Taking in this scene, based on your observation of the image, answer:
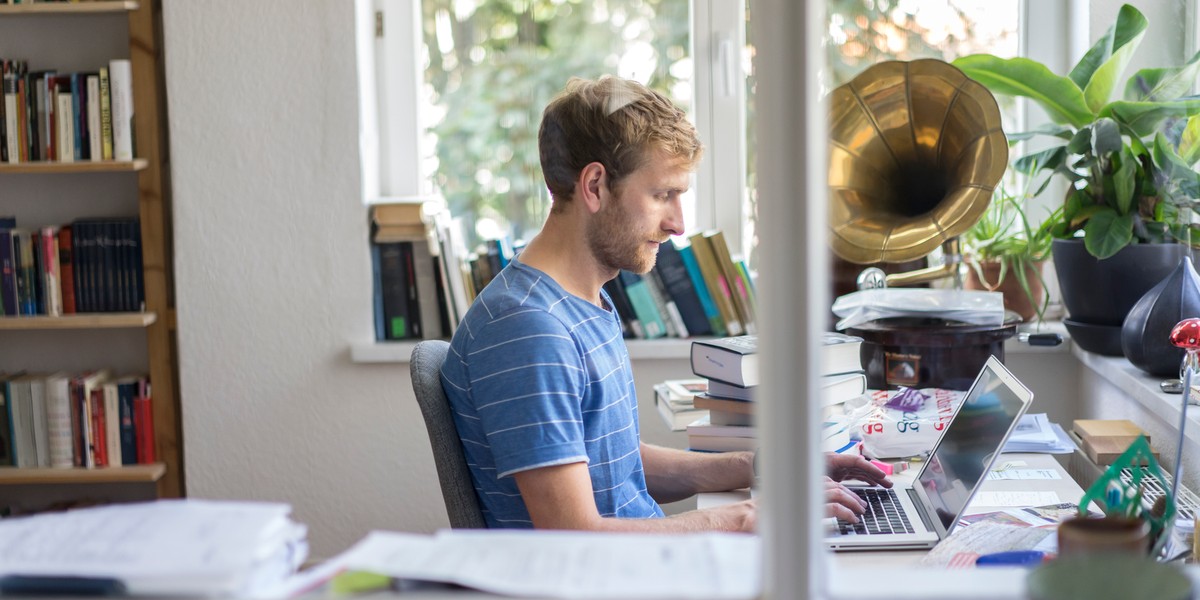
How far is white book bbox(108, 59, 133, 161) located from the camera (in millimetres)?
2598

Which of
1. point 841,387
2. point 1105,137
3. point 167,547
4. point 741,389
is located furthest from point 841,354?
point 167,547

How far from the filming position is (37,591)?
70 centimetres

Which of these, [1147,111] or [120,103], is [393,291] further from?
[1147,111]

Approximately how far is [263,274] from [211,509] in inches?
77.8

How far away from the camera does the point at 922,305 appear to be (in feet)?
6.71

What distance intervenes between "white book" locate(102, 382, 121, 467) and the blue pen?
2155mm

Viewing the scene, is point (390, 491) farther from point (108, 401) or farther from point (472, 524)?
point (472, 524)

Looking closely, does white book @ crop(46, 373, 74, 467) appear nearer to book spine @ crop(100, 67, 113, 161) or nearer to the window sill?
book spine @ crop(100, 67, 113, 161)

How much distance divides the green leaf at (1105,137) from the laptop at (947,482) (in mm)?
638

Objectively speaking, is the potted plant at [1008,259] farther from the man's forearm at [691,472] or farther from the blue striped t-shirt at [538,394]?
the blue striped t-shirt at [538,394]

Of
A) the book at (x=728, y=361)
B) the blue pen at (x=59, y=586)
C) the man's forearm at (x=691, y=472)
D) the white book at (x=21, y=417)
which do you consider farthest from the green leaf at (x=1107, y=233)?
the white book at (x=21, y=417)

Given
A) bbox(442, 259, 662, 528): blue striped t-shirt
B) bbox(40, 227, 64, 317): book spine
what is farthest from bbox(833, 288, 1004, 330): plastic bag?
bbox(40, 227, 64, 317): book spine

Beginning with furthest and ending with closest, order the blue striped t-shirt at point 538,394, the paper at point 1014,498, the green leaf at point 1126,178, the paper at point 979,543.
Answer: the green leaf at point 1126,178 < the paper at point 1014,498 < the blue striped t-shirt at point 538,394 < the paper at point 979,543

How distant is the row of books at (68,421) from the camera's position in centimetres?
268
